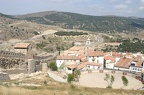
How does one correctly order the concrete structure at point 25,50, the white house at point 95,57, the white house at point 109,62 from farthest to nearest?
1. the white house at point 109,62
2. the white house at point 95,57
3. the concrete structure at point 25,50

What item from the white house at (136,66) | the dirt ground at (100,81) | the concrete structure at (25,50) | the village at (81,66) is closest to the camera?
the dirt ground at (100,81)

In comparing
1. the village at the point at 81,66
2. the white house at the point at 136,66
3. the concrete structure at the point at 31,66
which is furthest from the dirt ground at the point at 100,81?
the concrete structure at the point at 31,66

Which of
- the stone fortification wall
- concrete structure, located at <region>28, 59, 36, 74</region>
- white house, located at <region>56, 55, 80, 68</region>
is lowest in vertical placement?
white house, located at <region>56, 55, 80, 68</region>

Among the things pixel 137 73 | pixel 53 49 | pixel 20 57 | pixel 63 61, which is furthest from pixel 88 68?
pixel 53 49

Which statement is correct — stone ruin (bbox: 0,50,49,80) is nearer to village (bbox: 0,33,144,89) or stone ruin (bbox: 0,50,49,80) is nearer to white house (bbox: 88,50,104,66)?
village (bbox: 0,33,144,89)

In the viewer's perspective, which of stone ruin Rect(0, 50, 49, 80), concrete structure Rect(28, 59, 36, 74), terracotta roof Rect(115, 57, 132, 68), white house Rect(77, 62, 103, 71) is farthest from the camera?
terracotta roof Rect(115, 57, 132, 68)

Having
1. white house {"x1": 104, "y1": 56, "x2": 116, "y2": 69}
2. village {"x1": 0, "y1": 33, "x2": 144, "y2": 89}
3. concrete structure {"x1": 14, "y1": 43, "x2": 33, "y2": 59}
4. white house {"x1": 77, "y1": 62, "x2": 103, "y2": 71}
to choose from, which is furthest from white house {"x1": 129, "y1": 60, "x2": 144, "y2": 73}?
concrete structure {"x1": 14, "y1": 43, "x2": 33, "y2": 59}

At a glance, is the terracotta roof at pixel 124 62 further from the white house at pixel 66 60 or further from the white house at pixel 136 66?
the white house at pixel 66 60

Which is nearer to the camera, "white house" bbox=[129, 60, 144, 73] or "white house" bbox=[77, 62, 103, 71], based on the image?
"white house" bbox=[77, 62, 103, 71]

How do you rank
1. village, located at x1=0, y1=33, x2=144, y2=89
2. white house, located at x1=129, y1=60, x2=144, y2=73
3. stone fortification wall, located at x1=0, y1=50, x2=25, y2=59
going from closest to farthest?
village, located at x1=0, y1=33, x2=144, y2=89, stone fortification wall, located at x1=0, y1=50, x2=25, y2=59, white house, located at x1=129, y1=60, x2=144, y2=73

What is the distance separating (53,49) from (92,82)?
192ft

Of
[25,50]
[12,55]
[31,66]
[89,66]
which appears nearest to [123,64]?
[89,66]

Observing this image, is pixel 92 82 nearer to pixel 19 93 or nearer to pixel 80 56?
pixel 80 56

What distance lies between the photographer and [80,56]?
68938 mm
